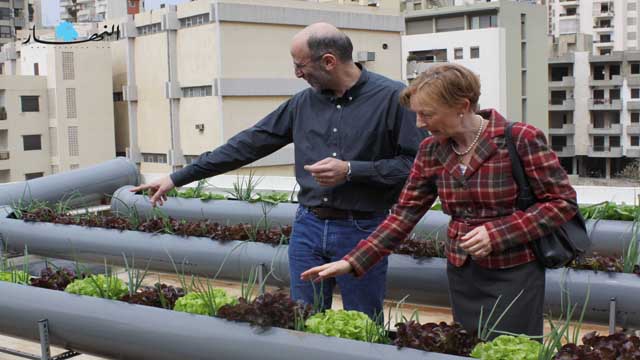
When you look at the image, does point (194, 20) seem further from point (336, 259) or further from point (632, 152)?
point (336, 259)

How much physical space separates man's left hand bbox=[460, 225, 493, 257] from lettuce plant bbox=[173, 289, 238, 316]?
3.25 ft

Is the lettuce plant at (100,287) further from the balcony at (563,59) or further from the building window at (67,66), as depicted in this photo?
the balcony at (563,59)

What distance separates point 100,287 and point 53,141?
34260mm

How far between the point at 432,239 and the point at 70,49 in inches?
1276

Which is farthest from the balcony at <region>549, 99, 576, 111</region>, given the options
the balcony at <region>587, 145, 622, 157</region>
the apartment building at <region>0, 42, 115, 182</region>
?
the apartment building at <region>0, 42, 115, 182</region>

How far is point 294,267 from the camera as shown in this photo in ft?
10.2

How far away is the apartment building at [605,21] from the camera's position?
64875 mm

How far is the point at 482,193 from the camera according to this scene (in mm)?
2330

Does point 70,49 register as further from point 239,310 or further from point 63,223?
point 239,310

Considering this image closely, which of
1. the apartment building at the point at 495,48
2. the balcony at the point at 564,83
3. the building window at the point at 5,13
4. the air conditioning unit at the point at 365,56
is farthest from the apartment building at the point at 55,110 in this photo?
the balcony at the point at 564,83

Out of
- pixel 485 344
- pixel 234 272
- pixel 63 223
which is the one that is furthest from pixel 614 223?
pixel 63 223

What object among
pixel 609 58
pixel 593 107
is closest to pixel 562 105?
pixel 593 107

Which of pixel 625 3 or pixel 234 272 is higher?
pixel 625 3

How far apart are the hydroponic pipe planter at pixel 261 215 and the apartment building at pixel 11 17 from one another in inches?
2315
